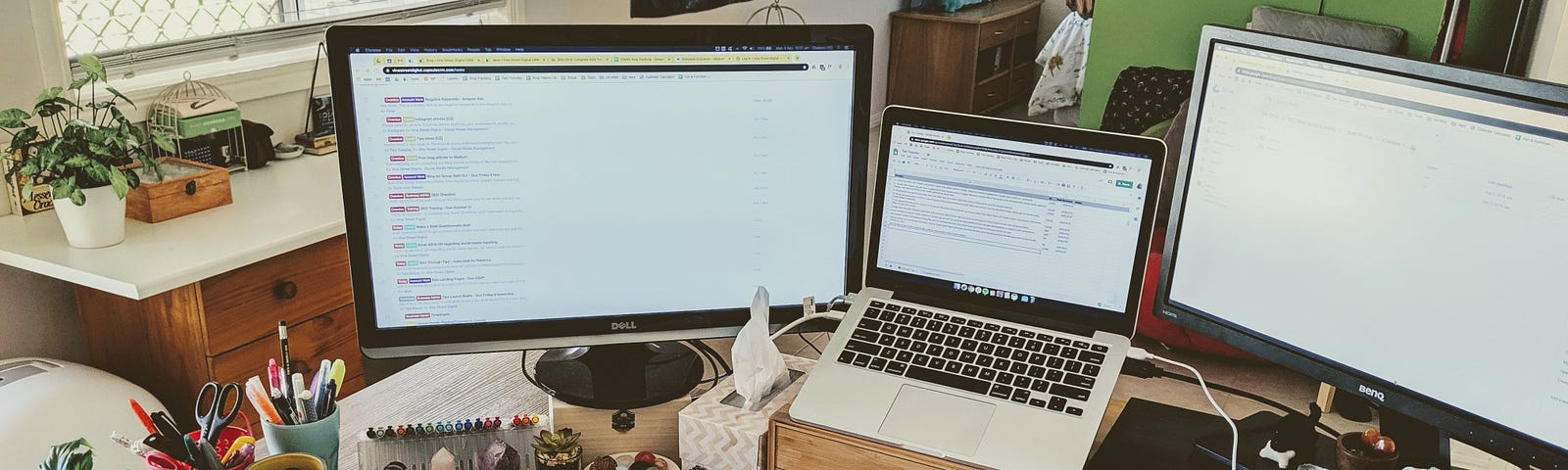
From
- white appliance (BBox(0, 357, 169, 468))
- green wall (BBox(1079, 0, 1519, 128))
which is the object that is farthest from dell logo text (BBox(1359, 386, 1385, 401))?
green wall (BBox(1079, 0, 1519, 128))

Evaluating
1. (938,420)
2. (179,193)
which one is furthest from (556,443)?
(179,193)

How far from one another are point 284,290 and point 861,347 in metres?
1.42

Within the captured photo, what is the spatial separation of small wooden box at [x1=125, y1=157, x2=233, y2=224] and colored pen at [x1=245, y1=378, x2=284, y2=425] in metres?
1.36

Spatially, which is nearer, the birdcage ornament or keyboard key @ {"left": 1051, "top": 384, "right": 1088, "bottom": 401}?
keyboard key @ {"left": 1051, "top": 384, "right": 1088, "bottom": 401}

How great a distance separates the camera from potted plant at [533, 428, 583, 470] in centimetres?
105

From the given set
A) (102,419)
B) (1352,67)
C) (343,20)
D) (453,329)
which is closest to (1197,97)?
(1352,67)

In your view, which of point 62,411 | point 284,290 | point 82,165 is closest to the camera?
point 62,411

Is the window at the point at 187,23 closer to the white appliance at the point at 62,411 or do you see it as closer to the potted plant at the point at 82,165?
the potted plant at the point at 82,165

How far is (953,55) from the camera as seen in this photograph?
5406 mm

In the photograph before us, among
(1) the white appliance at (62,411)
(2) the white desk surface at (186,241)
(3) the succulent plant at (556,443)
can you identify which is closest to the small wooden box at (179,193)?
(2) the white desk surface at (186,241)

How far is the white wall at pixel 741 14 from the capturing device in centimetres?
346

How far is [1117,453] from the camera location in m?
1.08

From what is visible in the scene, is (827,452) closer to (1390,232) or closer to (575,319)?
(575,319)

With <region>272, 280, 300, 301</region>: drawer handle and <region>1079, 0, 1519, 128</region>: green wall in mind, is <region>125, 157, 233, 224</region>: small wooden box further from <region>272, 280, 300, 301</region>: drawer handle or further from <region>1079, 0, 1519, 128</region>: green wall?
<region>1079, 0, 1519, 128</region>: green wall
